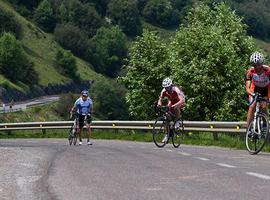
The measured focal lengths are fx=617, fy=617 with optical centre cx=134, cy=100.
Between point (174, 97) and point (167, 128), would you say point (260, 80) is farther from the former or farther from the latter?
point (167, 128)

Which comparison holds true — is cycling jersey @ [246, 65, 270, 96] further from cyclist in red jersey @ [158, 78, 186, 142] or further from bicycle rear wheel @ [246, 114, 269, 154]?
cyclist in red jersey @ [158, 78, 186, 142]

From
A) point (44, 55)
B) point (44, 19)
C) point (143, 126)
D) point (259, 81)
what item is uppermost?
point (44, 19)

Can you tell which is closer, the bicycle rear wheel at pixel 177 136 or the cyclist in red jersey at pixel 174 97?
the cyclist in red jersey at pixel 174 97

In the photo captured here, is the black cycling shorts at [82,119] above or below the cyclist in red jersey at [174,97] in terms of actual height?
below

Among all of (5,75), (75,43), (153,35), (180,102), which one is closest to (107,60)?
(75,43)

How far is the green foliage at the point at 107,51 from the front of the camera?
7244 inches

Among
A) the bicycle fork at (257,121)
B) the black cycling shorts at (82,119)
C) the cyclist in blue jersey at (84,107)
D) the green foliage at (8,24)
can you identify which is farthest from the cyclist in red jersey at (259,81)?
the green foliage at (8,24)

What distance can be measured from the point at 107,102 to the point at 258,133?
118 metres

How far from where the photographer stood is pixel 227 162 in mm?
10508

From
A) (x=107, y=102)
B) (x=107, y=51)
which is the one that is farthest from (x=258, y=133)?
(x=107, y=51)

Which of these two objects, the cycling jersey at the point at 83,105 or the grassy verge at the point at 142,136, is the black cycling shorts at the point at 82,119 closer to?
the cycling jersey at the point at 83,105

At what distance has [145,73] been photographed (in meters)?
49.1

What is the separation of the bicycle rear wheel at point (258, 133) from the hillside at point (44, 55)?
406 ft

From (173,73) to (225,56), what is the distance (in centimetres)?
442
